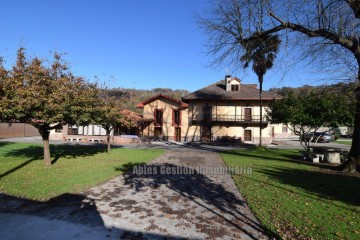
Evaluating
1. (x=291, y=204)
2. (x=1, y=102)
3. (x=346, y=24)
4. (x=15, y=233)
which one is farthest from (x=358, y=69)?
(x=1, y=102)

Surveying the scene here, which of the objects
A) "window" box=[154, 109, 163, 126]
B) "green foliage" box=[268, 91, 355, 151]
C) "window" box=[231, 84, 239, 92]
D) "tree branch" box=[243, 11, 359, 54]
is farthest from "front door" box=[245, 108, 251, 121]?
"tree branch" box=[243, 11, 359, 54]

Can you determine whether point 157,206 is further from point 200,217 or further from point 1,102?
point 1,102

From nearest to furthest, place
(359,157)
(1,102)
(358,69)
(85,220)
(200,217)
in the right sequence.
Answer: (85,220), (200,217), (358,69), (1,102), (359,157)

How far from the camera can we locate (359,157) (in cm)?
1334

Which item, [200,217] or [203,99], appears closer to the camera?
[200,217]

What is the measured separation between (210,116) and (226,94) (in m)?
3.86

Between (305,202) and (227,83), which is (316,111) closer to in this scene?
(305,202)

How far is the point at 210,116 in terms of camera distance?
115ft

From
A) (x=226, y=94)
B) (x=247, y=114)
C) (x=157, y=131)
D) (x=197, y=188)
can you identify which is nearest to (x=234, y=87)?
(x=226, y=94)

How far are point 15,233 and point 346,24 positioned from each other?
40.0ft

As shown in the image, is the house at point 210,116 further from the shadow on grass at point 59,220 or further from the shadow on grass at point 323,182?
the shadow on grass at point 59,220

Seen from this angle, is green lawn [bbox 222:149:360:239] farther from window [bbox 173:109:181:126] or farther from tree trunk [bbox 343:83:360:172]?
window [bbox 173:109:181:126]

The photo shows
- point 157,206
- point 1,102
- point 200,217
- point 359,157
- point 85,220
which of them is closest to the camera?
point 85,220

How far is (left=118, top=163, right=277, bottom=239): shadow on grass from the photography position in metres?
6.11
